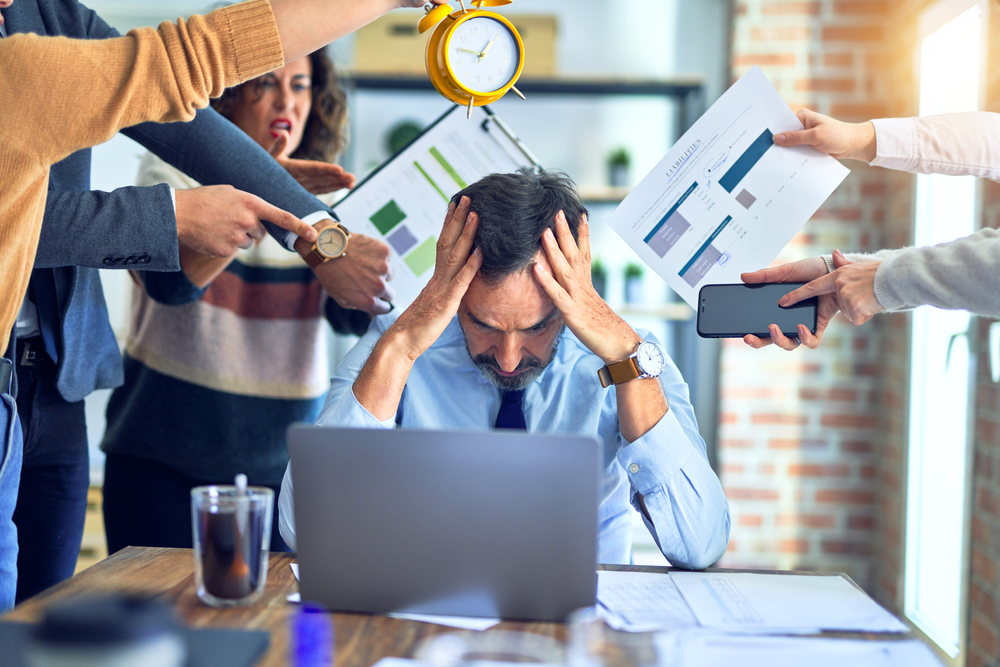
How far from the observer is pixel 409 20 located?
9.84 feet

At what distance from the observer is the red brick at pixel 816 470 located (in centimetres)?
277

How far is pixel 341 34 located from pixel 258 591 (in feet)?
2.42

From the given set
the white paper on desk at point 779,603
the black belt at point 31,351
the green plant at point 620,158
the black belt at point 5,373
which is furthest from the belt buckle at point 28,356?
the green plant at point 620,158

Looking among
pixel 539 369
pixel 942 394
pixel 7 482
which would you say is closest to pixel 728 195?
pixel 539 369

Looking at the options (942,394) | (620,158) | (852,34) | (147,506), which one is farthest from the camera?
(620,158)

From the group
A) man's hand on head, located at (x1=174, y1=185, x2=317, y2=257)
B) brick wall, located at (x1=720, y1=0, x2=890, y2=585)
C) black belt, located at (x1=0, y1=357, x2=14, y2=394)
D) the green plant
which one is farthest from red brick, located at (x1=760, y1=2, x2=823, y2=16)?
black belt, located at (x1=0, y1=357, x2=14, y2=394)

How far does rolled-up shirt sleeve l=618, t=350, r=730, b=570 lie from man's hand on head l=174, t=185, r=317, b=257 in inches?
27.7

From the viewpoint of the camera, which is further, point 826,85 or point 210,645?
point 826,85

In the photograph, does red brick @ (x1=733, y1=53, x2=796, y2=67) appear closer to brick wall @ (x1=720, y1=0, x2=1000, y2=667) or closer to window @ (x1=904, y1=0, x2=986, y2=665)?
brick wall @ (x1=720, y1=0, x2=1000, y2=667)

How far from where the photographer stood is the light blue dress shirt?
1.11 m

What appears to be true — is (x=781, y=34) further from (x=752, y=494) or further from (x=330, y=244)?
(x=330, y=244)

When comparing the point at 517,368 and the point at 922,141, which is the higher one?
the point at 922,141

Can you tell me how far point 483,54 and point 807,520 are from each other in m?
2.37

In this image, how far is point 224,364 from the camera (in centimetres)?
161
